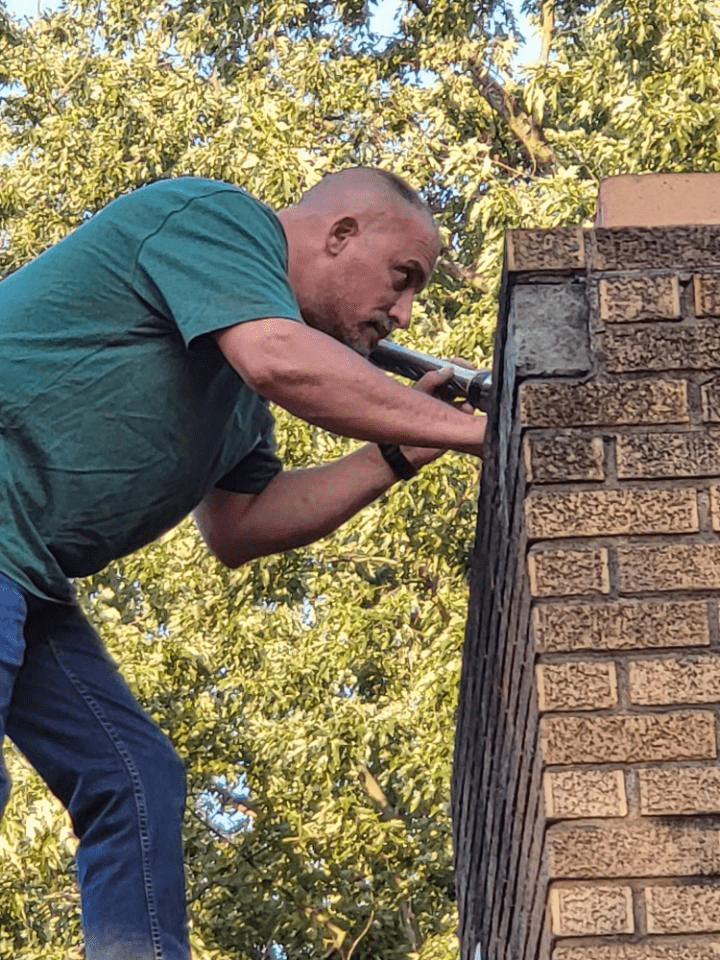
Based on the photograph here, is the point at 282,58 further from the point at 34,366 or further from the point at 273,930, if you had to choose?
the point at 34,366

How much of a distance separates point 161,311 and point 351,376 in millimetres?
394

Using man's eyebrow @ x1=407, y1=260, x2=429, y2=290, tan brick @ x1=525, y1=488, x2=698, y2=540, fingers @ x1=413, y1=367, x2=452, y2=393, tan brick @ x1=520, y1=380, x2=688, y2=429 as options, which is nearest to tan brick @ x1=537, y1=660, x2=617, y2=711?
tan brick @ x1=525, y1=488, x2=698, y2=540

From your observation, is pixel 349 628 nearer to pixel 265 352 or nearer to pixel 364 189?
pixel 364 189

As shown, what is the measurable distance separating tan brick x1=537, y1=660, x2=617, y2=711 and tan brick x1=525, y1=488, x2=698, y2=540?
242 mm

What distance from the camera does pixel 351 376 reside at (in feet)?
12.0

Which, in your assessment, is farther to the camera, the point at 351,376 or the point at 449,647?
the point at 449,647

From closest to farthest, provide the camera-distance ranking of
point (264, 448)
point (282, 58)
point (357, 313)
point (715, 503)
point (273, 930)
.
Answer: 1. point (715, 503)
2. point (357, 313)
3. point (264, 448)
4. point (273, 930)
5. point (282, 58)

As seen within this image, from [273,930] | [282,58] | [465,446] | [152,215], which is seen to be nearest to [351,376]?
[465,446]

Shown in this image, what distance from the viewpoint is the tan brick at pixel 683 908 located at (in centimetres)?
332

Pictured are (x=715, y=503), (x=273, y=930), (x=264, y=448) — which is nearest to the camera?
(x=715, y=503)

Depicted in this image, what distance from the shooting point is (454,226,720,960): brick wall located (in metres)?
3.37

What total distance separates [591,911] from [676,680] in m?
0.43

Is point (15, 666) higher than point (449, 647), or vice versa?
point (449, 647)

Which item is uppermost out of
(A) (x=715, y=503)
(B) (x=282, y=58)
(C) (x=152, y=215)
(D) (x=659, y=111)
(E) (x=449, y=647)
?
(B) (x=282, y=58)
